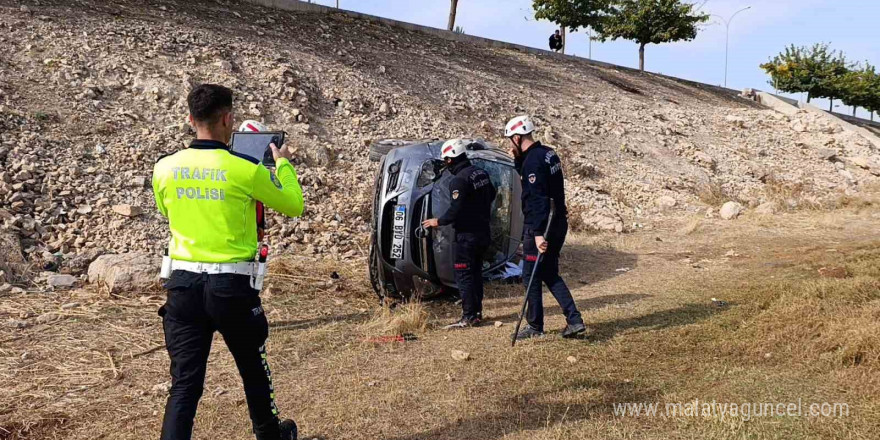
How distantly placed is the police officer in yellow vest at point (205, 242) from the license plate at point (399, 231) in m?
3.86

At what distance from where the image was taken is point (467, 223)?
21.8ft

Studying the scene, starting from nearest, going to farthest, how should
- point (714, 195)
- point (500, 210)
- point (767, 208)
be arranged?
point (500, 210), point (767, 208), point (714, 195)

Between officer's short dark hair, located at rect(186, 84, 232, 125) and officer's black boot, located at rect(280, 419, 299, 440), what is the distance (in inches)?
70.3

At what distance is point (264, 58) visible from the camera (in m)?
14.6

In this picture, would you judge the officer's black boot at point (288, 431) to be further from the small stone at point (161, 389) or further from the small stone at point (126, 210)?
the small stone at point (126, 210)

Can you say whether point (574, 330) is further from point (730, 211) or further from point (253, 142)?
point (730, 211)

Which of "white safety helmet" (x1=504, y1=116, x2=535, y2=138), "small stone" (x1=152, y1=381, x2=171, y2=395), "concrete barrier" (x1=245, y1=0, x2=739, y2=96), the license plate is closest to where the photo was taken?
"small stone" (x1=152, y1=381, x2=171, y2=395)

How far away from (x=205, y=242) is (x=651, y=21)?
100.0 feet

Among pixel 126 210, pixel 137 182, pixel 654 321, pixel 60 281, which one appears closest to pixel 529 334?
pixel 654 321

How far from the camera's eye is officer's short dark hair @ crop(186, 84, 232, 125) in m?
3.23

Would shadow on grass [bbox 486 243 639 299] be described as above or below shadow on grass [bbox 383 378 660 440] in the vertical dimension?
above

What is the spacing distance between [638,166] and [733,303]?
10181 mm

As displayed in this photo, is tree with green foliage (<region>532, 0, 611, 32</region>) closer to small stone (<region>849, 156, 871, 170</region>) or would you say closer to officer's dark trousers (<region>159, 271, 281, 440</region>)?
small stone (<region>849, 156, 871, 170</region>)

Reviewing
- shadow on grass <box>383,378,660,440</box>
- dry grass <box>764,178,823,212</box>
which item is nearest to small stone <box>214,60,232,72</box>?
shadow on grass <box>383,378,660,440</box>
